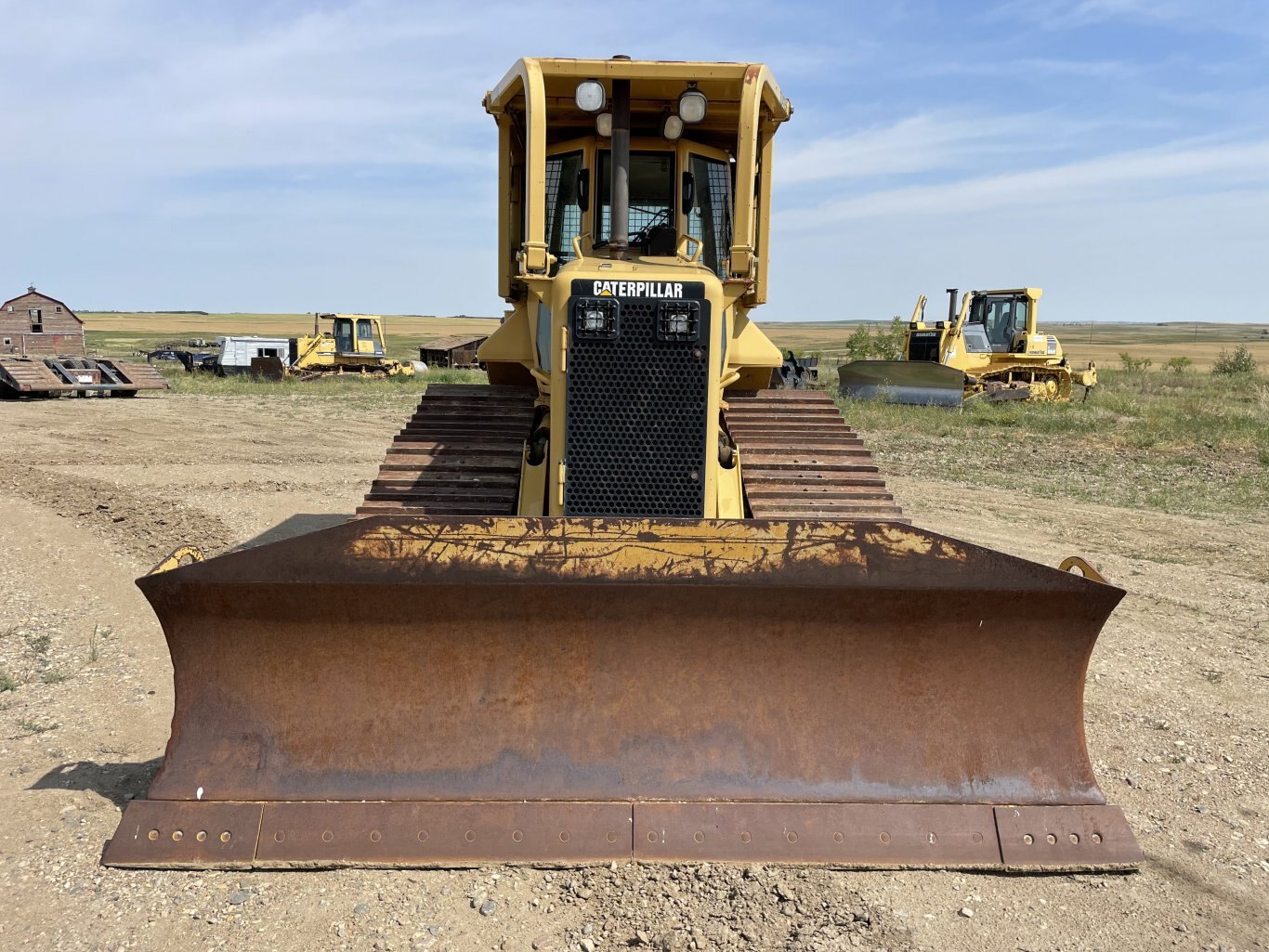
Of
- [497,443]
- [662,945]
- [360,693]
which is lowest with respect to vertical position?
[662,945]

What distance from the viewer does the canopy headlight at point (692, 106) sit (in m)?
4.98

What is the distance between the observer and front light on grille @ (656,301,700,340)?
448 centimetres

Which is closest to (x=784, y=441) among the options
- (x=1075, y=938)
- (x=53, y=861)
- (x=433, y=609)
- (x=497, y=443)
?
(x=497, y=443)

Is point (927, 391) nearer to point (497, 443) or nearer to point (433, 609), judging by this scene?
point (497, 443)

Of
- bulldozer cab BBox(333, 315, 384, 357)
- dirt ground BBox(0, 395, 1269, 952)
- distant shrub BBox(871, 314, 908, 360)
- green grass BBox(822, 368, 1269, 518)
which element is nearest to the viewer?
dirt ground BBox(0, 395, 1269, 952)

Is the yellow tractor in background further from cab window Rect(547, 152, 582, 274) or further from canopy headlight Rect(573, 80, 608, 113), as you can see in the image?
canopy headlight Rect(573, 80, 608, 113)

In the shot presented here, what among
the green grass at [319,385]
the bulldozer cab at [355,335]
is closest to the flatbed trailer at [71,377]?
the green grass at [319,385]

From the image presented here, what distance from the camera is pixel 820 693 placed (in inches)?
150

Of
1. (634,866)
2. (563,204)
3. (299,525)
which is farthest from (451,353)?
(634,866)

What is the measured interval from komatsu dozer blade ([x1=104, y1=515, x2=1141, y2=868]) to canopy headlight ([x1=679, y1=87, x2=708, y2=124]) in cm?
234

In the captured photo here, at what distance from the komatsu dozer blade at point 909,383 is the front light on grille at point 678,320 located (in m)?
17.6

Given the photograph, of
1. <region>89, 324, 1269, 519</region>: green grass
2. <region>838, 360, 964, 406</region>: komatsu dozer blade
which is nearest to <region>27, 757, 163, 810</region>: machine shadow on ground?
<region>89, 324, 1269, 519</region>: green grass

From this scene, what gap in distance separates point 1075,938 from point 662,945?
1.27 meters

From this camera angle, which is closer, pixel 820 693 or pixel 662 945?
pixel 662 945
